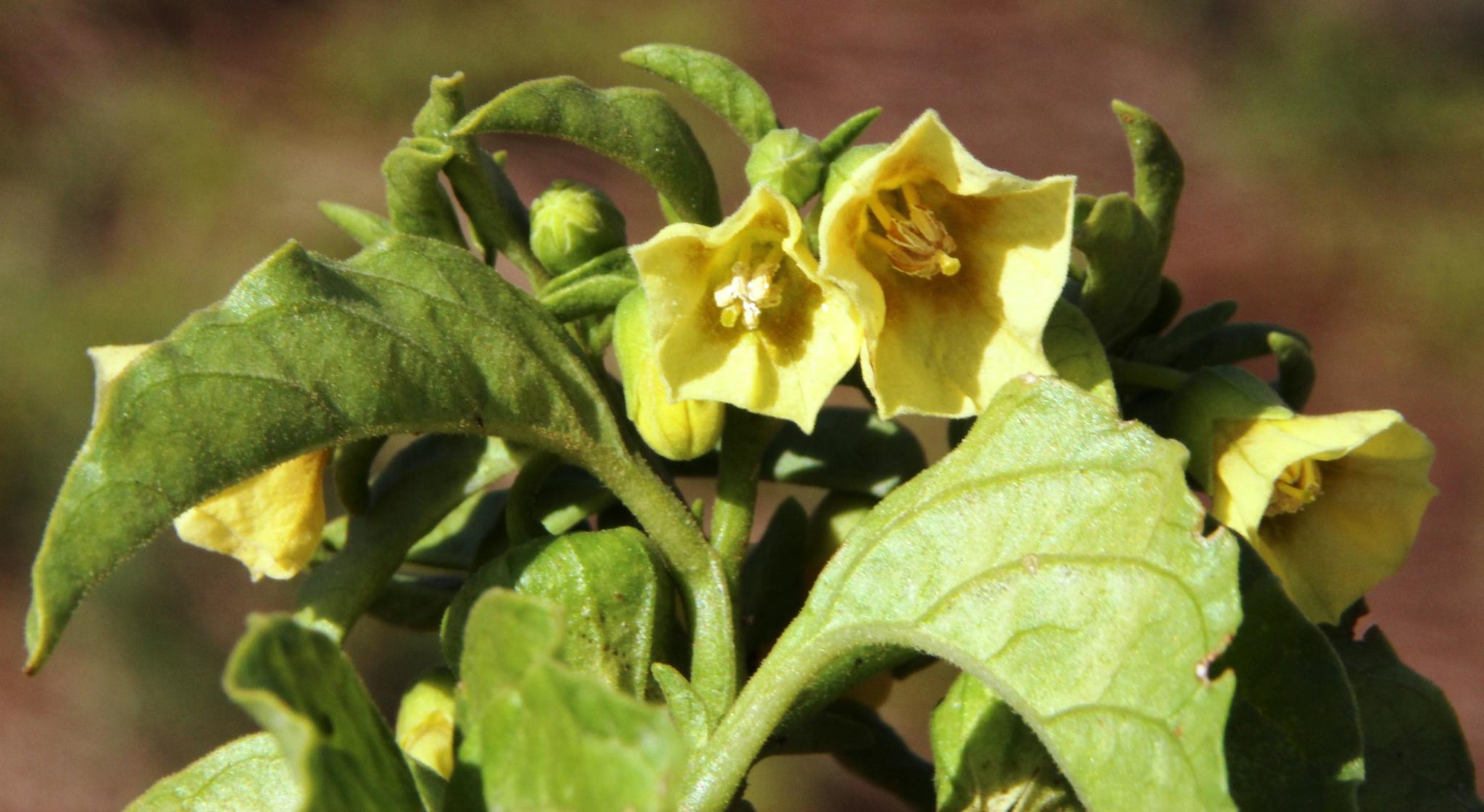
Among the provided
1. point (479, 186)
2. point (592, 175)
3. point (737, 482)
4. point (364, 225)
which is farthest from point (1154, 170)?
point (592, 175)

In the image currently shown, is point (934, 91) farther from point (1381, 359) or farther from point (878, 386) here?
point (878, 386)

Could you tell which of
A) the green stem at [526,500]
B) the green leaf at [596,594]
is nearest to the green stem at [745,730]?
the green leaf at [596,594]

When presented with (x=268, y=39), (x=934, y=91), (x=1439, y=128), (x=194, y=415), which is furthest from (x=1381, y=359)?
(x=194, y=415)

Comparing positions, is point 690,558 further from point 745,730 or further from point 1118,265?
point 1118,265

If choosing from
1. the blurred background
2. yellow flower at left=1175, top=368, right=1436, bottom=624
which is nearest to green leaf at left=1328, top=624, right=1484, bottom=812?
yellow flower at left=1175, top=368, right=1436, bottom=624

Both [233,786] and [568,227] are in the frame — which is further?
[568,227]
